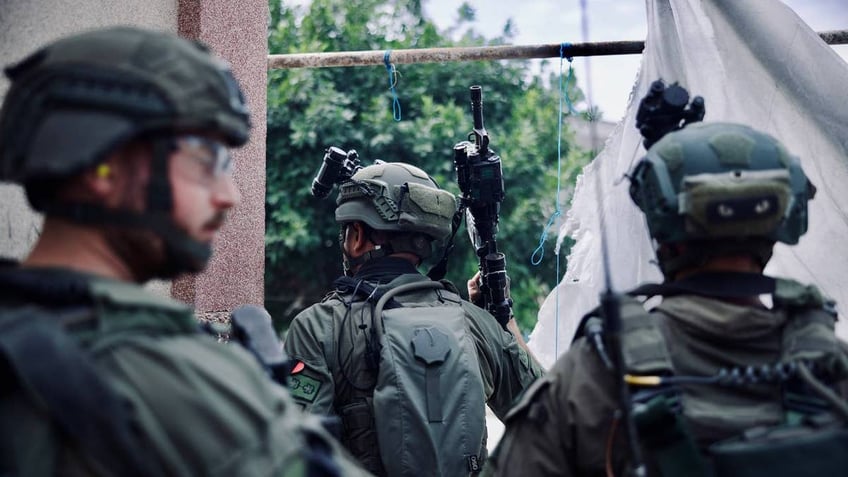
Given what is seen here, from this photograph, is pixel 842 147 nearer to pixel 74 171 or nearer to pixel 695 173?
pixel 695 173

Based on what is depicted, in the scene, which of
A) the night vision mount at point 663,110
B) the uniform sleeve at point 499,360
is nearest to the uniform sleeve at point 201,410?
the night vision mount at point 663,110

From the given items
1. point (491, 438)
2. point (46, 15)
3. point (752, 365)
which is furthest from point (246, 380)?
point (491, 438)

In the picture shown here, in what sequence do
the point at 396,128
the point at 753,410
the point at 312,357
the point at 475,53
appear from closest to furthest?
the point at 753,410, the point at 312,357, the point at 475,53, the point at 396,128

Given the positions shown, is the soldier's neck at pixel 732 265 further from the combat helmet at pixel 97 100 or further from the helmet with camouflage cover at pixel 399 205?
the helmet with camouflage cover at pixel 399 205

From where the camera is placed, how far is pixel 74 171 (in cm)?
146

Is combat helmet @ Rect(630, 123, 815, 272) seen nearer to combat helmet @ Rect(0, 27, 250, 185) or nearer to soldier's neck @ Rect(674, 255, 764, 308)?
soldier's neck @ Rect(674, 255, 764, 308)

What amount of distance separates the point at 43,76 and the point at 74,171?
201 mm

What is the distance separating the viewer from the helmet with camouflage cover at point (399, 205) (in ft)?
12.4

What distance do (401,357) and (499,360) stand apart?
1.74ft

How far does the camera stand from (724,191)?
2.14m

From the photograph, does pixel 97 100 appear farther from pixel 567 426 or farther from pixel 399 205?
pixel 399 205

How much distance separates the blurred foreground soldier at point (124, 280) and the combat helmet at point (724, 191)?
3.52ft

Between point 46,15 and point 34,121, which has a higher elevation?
point 46,15

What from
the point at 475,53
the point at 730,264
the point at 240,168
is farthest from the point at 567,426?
the point at 475,53
